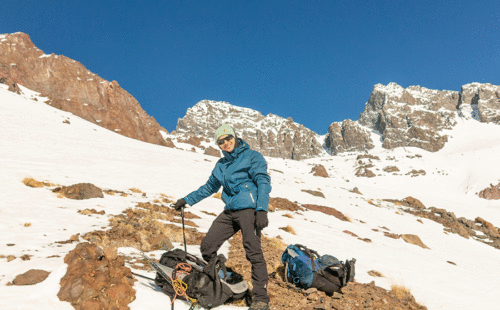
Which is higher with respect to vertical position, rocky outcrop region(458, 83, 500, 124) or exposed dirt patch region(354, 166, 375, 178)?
rocky outcrop region(458, 83, 500, 124)

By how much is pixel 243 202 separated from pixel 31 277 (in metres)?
2.79

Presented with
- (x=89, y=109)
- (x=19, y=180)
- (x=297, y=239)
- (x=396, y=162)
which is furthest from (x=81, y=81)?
(x=396, y=162)

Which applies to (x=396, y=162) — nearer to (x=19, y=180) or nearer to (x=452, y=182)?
(x=452, y=182)

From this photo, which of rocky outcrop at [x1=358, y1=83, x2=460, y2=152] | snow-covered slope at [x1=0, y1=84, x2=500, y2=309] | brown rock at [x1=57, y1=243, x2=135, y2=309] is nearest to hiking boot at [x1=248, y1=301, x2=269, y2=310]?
snow-covered slope at [x1=0, y1=84, x2=500, y2=309]

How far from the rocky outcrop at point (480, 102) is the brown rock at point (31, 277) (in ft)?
666

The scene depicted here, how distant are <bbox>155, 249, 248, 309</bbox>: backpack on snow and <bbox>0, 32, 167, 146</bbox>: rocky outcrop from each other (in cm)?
5230

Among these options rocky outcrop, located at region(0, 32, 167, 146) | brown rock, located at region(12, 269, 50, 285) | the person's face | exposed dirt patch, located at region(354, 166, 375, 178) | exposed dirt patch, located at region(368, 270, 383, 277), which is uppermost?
rocky outcrop, located at region(0, 32, 167, 146)

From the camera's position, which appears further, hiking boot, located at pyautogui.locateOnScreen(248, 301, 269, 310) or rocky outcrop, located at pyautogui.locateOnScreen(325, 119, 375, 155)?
rocky outcrop, located at pyautogui.locateOnScreen(325, 119, 375, 155)

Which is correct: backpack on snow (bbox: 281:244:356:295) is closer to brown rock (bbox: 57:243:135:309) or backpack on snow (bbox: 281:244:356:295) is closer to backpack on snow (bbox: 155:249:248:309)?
backpack on snow (bbox: 155:249:248:309)

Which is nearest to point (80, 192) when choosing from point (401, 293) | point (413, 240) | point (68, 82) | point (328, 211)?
point (401, 293)

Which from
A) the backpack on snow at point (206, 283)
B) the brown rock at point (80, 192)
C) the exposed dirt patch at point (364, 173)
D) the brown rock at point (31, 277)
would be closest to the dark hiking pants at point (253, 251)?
the backpack on snow at point (206, 283)

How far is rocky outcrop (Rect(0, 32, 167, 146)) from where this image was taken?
51.9 meters

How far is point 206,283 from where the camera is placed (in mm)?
3275

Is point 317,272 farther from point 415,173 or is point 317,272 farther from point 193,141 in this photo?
point 415,173
